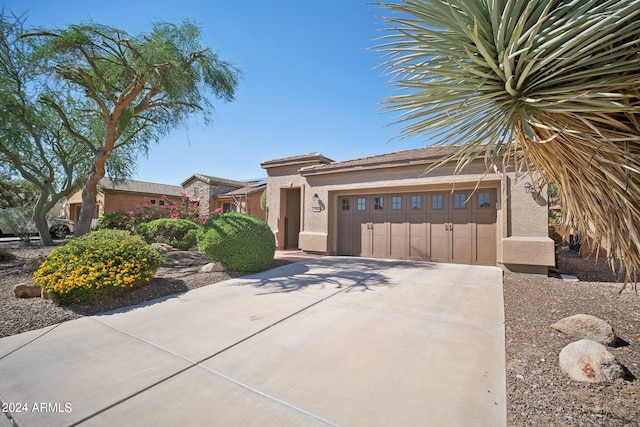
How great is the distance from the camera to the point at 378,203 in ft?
32.7

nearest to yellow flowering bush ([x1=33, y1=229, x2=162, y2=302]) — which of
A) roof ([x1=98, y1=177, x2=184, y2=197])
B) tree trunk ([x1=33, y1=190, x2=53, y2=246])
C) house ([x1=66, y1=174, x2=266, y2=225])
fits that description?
tree trunk ([x1=33, y1=190, x2=53, y2=246])

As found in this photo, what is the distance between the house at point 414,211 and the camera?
7.26 metres

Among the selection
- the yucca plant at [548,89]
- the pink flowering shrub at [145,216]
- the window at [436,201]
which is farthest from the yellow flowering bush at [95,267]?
the window at [436,201]

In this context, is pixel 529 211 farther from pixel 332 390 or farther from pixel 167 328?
pixel 167 328

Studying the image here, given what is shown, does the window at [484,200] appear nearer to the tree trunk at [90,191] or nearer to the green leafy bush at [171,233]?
the green leafy bush at [171,233]

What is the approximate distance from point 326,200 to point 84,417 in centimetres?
905

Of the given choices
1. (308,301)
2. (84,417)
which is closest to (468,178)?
(308,301)

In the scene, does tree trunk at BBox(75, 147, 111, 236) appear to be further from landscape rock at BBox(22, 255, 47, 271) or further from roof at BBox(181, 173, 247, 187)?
roof at BBox(181, 173, 247, 187)

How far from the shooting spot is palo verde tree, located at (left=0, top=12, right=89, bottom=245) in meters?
8.59

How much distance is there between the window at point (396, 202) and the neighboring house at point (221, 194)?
34.5 ft

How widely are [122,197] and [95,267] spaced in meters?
21.1

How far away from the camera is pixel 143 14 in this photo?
27.2 feet

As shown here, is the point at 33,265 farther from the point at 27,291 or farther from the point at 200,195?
the point at 200,195

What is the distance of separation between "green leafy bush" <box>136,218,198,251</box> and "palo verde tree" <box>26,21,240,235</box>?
1972 millimetres
